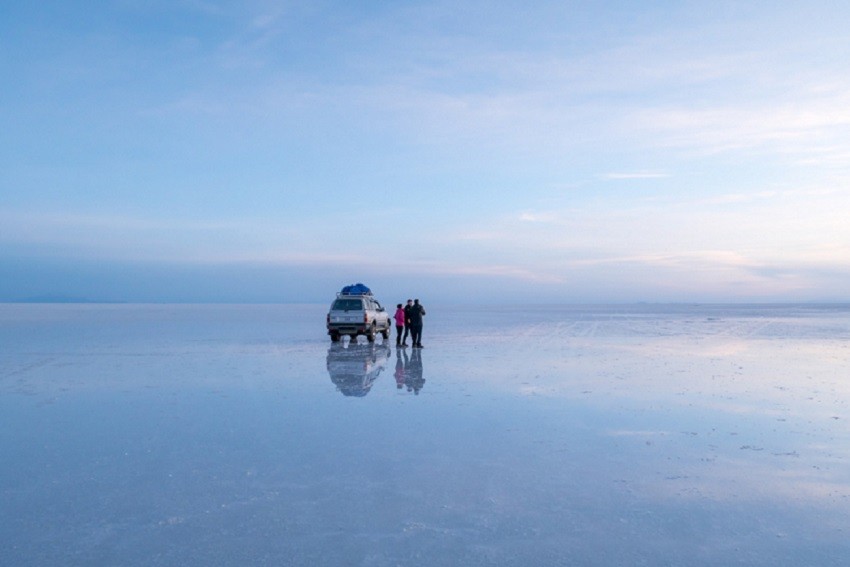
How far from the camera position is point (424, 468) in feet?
28.1

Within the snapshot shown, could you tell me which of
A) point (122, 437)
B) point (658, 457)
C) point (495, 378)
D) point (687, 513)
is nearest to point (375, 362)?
point (495, 378)

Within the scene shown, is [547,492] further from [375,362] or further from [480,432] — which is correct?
[375,362]

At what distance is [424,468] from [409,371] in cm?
1042

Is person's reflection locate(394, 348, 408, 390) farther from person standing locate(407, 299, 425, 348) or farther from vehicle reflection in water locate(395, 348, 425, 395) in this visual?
person standing locate(407, 299, 425, 348)

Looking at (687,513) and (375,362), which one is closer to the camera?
(687,513)

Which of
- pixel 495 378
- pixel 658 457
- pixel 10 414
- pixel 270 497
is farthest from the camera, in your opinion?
pixel 495 378

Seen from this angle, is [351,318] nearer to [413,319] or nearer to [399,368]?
[413,319]

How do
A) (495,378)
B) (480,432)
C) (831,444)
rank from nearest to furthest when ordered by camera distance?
(831,444), (480,432), (495,378)

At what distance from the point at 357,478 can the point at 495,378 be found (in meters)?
9.38

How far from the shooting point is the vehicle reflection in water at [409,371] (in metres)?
16.1

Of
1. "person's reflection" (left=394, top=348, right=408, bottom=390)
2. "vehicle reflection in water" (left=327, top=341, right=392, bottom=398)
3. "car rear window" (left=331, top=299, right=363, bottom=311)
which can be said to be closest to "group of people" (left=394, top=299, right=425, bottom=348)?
"person's reflection" (left=394, top=348, right=408, bottom=390)

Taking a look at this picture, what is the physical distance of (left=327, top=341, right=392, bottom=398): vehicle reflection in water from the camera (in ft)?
52.3

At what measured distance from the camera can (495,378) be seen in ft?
56.1

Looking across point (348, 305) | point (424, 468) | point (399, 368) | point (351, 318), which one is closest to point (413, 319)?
point (351, 318)
